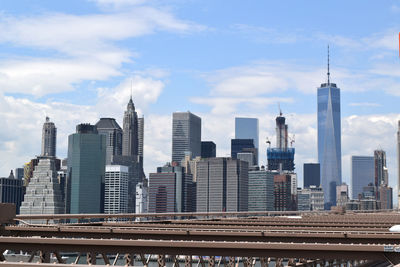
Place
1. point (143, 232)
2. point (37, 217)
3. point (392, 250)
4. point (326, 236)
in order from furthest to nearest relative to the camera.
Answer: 1. point (37, 217)
2. point (143, 232)
3. point (326, 236)
4. point (392, 250)

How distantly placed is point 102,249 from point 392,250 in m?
8.09

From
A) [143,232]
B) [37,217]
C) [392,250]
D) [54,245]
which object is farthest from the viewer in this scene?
[37,217]

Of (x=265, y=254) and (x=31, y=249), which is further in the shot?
(x=31, y=249)

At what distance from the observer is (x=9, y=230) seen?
26.2m

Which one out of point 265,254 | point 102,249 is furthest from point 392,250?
point 102,249

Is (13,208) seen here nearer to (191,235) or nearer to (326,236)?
(191,235)

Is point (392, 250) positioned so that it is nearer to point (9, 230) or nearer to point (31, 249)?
point (31, 249)

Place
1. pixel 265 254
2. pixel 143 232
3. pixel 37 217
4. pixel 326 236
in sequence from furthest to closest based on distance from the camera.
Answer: pixel 37 217, pixel 143 232, pixel 326 236, pixel 265 254

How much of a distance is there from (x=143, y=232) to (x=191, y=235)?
5.96 ft

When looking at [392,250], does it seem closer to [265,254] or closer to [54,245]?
[265,254]

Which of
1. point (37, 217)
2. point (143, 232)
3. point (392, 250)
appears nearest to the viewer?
point (392, 250)

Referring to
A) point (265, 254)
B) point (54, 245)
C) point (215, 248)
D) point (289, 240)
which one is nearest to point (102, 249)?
point (54, 245)

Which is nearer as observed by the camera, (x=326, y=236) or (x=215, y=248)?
A: (x=215, y=248)

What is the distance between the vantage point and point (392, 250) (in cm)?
1794
